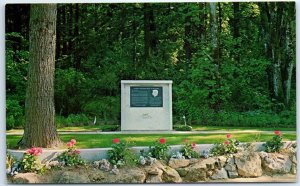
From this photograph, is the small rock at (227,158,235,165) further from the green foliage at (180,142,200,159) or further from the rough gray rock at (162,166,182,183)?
the rough gray rock at (162,166,182,183)

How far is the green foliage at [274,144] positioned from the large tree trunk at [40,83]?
3386 millimetres

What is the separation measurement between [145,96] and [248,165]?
2.01 m

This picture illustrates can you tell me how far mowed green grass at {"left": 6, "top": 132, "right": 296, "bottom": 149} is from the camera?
8.66m

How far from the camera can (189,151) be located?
859 cm

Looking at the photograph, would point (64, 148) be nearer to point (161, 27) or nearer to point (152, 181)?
point (152, 181)

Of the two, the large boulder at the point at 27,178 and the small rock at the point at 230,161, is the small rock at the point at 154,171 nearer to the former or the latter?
the small rock at the point at 230,161

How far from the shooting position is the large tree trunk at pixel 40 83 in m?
8.66

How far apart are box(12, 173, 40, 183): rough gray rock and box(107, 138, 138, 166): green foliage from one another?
3.75 ft

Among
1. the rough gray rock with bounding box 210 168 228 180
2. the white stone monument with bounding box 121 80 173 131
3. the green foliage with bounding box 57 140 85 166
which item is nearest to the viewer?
the green foliage with bounding box 57 140 85 166

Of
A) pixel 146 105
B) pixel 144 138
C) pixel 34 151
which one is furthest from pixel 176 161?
pixel 34 151

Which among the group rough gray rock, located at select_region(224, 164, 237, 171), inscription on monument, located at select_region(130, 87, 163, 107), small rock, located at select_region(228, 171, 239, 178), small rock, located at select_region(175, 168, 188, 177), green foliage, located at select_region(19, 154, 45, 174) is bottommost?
small rock, located at select_region(228, 171, 239, 178)

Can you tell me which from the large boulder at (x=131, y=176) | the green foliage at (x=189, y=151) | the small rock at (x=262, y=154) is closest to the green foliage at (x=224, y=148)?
the green foliage at (x=189, y=151)

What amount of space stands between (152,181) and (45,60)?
2576mm

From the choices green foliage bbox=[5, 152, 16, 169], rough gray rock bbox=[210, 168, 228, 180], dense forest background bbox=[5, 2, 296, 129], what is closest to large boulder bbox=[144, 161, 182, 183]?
rough gray rock bbox=[210, 168, 228, 180]
